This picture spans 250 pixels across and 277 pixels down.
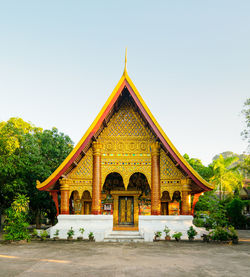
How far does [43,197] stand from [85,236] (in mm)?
8528

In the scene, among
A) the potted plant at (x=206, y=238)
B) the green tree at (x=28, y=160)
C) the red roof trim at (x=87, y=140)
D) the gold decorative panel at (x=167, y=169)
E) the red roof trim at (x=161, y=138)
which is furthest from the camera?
the green tree at (x=28, y=160)

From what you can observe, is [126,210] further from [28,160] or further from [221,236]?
[28,160]

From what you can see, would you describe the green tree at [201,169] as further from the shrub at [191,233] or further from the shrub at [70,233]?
the shrub at [70,233]

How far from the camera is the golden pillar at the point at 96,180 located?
42.6ft

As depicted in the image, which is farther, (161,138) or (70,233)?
(161,138)

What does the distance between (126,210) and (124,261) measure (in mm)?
8103

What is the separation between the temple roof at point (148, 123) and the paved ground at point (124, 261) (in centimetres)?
364

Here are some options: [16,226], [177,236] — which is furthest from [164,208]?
[16,226]

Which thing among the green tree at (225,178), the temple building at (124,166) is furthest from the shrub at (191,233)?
the green tree at (225,178)

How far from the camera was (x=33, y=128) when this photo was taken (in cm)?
2283

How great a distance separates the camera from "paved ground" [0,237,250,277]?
631 cm

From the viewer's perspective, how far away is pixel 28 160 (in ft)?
60.9

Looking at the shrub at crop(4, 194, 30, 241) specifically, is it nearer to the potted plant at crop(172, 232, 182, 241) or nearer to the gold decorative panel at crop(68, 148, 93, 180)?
the gold decorative panel at crop(68, 148, 93, 180)

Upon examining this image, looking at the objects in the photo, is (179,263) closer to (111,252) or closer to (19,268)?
(111,252)
